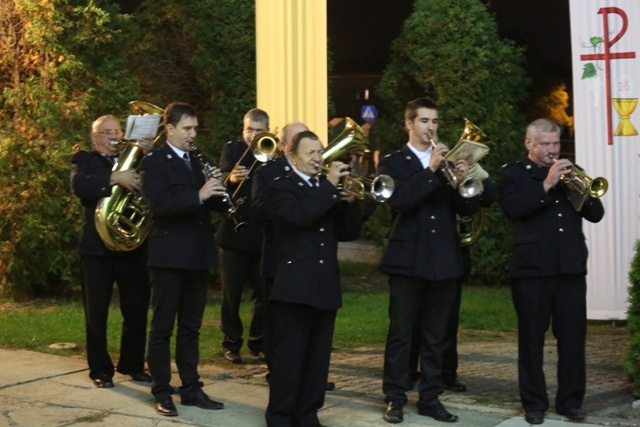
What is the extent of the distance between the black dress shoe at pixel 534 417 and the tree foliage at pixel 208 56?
6.00 meters

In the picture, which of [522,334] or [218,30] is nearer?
[522,334]

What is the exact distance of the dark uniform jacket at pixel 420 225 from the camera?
23.7 feet

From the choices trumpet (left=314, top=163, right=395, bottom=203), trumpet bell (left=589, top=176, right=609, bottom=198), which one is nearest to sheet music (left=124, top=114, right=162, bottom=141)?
trumpet (left=314, top=163, right=395, bottom=203)

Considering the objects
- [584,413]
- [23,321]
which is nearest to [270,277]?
[584,413]

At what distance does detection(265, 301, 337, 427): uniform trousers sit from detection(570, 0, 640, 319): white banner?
14.6 feet

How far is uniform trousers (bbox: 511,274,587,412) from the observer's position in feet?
24.2

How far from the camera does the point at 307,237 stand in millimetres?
6789

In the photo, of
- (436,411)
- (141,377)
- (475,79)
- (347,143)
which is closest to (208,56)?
(475,79)

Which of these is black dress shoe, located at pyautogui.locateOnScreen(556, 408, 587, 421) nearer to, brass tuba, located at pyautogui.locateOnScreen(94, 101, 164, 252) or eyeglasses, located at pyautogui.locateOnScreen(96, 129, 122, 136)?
brass tuba, located at pyautogui.locateOnScreen(94, 101, 164, 252)

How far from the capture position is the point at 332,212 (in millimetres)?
6891

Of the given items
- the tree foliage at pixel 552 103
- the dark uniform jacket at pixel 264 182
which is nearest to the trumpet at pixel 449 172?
the dark uniform jacket at pixel 264 182

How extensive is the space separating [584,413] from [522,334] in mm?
638

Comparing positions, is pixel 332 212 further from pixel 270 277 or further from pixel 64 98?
A: pixel 64 98

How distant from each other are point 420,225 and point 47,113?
573cm
